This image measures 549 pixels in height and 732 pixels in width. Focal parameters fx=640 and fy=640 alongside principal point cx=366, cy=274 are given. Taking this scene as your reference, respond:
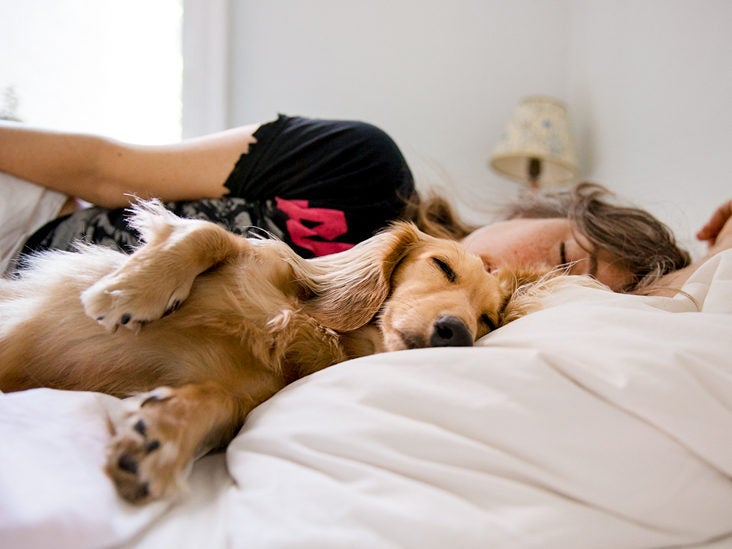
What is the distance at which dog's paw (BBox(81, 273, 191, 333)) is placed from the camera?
106 centimetres

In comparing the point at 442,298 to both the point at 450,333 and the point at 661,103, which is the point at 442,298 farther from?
the point at 661,103

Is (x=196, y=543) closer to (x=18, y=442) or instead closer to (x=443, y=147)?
(x=18, y=442)

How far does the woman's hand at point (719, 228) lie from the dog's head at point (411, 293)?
704 millimetres

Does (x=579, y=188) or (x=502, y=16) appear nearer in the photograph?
(x=579, y=188)

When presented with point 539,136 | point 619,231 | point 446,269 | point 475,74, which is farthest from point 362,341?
point 475,74

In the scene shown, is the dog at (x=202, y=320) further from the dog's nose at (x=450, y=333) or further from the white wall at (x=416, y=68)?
the white wall at (x=416, y=68)

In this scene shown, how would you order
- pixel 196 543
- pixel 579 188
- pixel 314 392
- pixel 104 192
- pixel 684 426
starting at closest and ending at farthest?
pixel 196 543 < pixel 684 426 < pixel 314 392 < pixel 104 192 < pixel 579 188

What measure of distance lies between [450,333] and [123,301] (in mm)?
553

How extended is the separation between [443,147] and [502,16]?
0.91 m

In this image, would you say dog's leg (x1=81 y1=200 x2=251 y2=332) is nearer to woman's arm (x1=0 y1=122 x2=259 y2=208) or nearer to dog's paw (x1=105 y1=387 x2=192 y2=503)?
dog's paw (x1=105 y1=387 x2=192 y2=503)

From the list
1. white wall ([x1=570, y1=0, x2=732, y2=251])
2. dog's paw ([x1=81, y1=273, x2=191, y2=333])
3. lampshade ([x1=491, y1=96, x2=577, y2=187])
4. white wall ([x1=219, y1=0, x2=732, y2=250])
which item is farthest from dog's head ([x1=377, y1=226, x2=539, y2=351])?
lampshade ([x1=491, y1=96, x2=577, y2=187])

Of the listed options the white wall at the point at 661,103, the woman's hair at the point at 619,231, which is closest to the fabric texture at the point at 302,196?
the woman's hair at the point at 619,231

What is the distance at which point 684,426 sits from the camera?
2.79 feet

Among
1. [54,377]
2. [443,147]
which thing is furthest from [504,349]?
[443,147]
